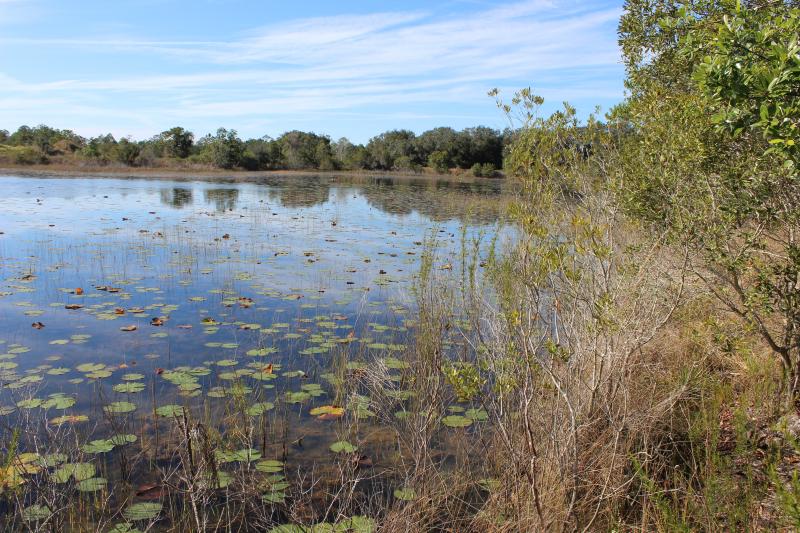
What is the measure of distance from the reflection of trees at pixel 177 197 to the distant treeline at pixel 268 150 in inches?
879

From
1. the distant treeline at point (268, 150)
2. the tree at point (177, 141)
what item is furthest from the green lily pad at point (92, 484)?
the tree at point (177, 141)

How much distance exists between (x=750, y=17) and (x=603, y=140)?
1.20 metres

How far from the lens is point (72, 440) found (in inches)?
182

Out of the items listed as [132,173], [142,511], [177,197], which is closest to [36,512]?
[142,511]

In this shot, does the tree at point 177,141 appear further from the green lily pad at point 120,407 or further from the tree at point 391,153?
the green lily pad at point 120,407

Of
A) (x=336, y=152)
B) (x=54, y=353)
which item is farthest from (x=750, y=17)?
(x=336, y=152)

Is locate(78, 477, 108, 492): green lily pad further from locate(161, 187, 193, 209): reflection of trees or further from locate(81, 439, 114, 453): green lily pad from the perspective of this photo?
locate(161, 187, 193, 209): reflection of trees

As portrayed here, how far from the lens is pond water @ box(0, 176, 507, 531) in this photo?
4.54 meters

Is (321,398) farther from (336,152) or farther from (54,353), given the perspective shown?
(336,152)

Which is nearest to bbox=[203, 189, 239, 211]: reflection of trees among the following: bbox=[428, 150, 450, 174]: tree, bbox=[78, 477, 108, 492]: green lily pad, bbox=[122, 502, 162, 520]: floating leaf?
bbox=[78, 477, 108, 492]: green lily pad

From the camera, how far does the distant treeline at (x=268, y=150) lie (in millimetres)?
48219

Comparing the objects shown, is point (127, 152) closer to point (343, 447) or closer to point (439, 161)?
point (439, 161)

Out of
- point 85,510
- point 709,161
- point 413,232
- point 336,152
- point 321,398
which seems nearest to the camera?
point 85,510

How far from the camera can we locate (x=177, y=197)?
2547 centimetres
